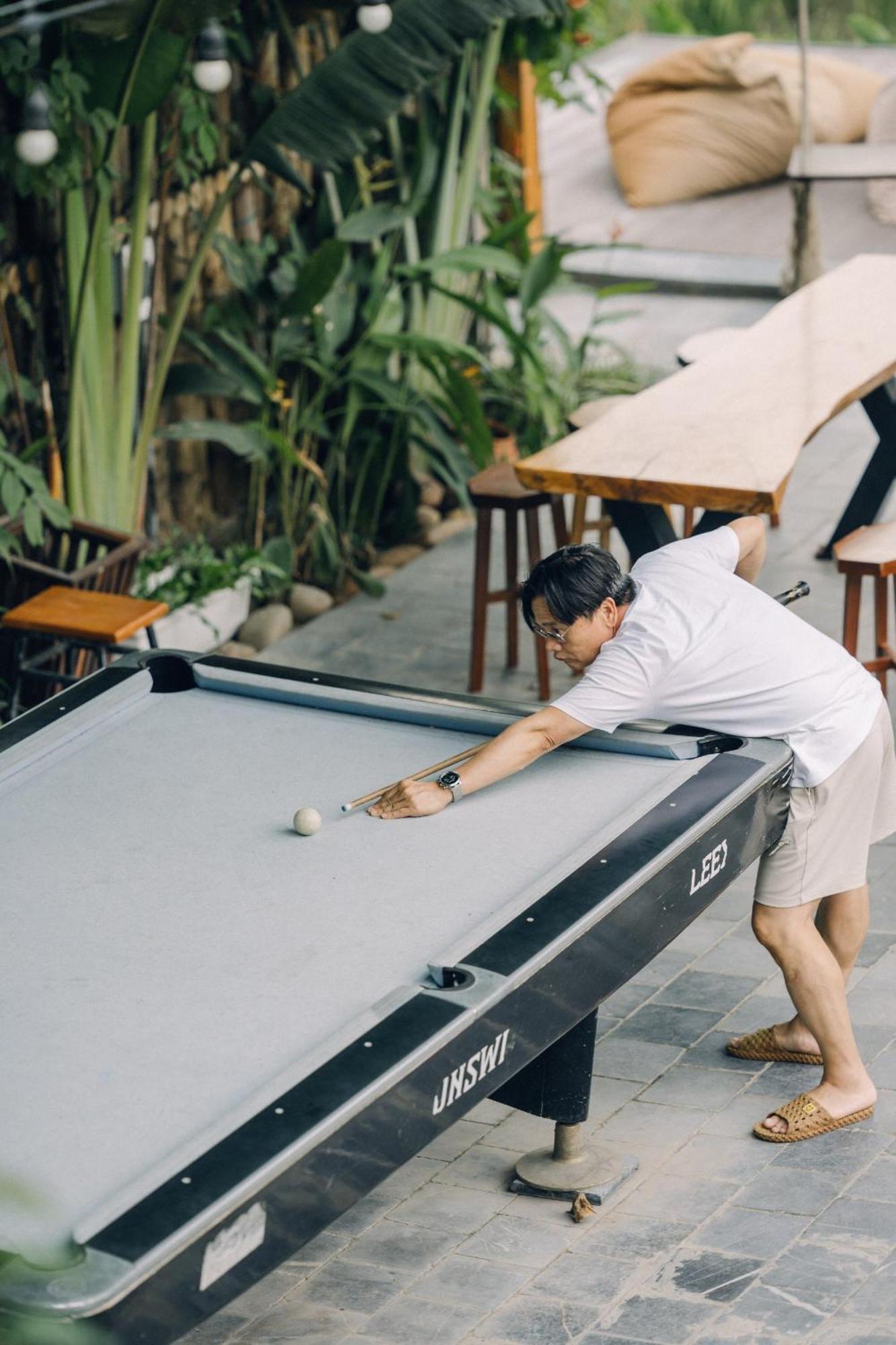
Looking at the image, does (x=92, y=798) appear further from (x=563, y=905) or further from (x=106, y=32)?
(x=106, y=32)

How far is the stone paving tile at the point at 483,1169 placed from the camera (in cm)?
395

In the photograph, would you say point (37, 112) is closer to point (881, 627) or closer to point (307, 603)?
point (307, 603)

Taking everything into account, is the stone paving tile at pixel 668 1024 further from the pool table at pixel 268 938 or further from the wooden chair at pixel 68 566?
the wooden chair at pixel 68 566

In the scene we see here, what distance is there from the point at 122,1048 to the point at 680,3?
15849 millimetres

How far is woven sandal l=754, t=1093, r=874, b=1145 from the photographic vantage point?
13.1 feet

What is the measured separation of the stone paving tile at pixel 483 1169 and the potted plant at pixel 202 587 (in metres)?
3.25

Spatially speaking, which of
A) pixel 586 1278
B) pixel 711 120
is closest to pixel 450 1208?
pixel 586 1278

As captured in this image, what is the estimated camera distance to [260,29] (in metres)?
7.64

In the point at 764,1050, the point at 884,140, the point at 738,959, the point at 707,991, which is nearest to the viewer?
the point at 764,1050

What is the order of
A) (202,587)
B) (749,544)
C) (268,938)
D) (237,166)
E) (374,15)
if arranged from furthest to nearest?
1. (202,587)
2. (237,166)
3. (374,15)
4. (749,544)
5. (268,938)

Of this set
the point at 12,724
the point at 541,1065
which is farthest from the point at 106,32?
the point at 541,1065

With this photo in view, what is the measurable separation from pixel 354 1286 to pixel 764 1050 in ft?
4.14

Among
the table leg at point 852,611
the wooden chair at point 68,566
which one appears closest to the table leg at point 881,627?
the table leg at point 852,611

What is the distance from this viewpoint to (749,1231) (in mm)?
3662
